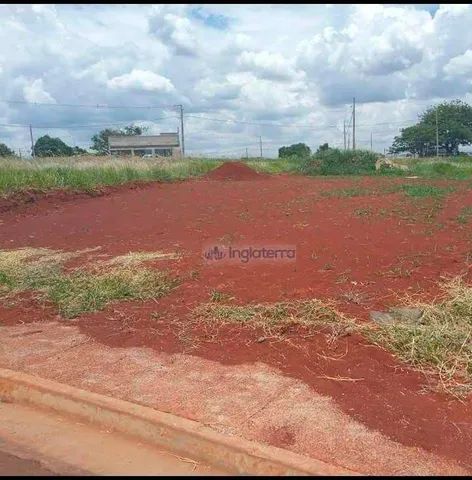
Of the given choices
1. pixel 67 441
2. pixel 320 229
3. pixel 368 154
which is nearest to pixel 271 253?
pixel 320 229

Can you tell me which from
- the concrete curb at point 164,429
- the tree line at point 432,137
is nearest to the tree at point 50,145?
the tree line at point 432,137

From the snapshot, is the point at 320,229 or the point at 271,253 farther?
the point at 320,229

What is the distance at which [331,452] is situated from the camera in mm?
2805

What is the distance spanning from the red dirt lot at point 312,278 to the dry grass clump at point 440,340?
0.14 meters

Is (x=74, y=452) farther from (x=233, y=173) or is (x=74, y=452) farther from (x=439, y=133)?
(x=439, y=133)

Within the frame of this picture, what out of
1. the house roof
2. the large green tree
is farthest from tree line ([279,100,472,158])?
the house roof

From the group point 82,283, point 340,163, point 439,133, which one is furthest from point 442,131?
point 82,283

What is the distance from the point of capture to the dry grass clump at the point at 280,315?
4.51 meters

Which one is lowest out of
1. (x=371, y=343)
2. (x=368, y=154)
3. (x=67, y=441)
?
(x=67, y=441)

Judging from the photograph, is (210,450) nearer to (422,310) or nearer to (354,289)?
(422,310)

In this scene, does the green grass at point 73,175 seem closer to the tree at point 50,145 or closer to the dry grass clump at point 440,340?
the dry grass clump at point 440,340

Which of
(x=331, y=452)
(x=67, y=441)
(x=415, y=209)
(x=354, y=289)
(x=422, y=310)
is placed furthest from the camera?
(x=415, y=209)

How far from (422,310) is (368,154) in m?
33.0

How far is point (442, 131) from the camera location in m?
63.8
